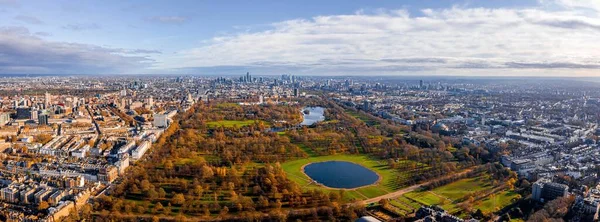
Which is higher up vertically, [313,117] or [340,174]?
[313,117]

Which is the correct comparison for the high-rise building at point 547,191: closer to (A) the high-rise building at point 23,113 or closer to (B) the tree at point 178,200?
(B) the tree at point 178,200

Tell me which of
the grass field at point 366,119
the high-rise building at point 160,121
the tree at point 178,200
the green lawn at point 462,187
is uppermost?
the high-rise building at point 160,121

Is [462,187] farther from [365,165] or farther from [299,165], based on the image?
[299,165]

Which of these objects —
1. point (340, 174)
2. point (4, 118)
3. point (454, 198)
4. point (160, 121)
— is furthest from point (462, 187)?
point (4, 118)

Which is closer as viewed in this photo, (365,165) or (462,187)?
(462,187)

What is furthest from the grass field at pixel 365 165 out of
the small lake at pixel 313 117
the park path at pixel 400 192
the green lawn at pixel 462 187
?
the small lake at pixel 313 117

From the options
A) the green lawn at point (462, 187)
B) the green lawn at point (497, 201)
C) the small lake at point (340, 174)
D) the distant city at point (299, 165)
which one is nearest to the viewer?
the distant city at point (299, 165)

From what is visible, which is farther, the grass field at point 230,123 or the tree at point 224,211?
the grass field at point 230,123

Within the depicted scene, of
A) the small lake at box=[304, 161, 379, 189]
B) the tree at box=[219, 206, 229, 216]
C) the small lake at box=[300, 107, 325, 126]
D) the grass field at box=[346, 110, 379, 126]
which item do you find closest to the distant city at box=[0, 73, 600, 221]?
the tree at box=[219, 206, 229, 216]
